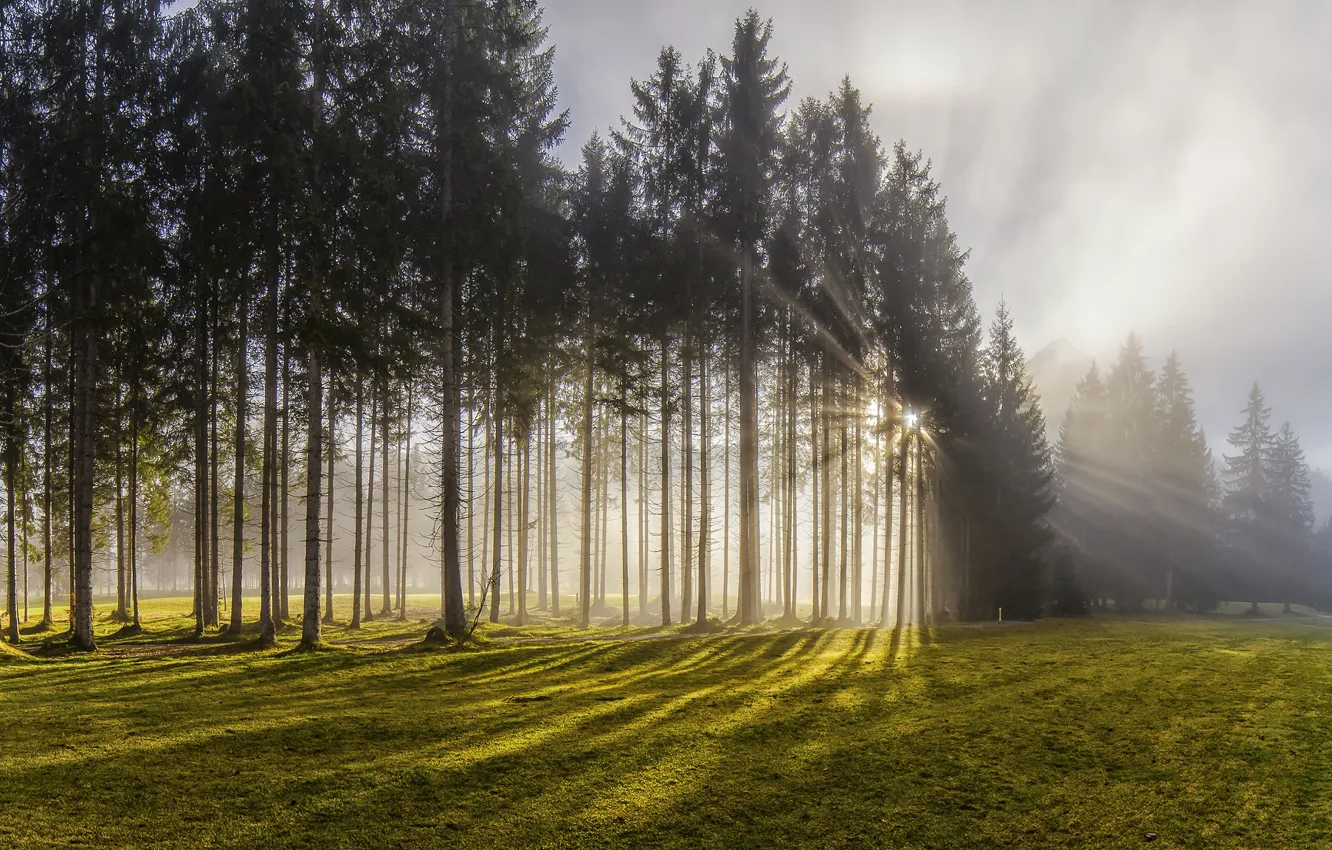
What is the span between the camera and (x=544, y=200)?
2738 centimetres

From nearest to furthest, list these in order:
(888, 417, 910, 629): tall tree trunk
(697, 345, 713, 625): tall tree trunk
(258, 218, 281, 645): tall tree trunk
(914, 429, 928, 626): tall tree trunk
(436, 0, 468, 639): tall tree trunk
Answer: (258, 218, 281, 645): tall tree trunk < (436, 0, 468, 639): tall tree trunk < (697, 345, 713, 625): tall tree trunk < (888, 417, 910, 629): tall tree trunk < (914, 429, 928, 626): tall tree trunk

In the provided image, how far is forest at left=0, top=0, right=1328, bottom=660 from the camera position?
15.8 meters

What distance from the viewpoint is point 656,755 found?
25.5 ft

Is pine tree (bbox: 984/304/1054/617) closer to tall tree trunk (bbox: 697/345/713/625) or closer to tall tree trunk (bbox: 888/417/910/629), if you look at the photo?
tall tree trunk (bbox: 888/417/910/629)

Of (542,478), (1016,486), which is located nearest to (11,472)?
(542,478)

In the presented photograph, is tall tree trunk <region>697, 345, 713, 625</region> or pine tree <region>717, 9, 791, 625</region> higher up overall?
pine tree <region>717, 9, 791, 625</region>

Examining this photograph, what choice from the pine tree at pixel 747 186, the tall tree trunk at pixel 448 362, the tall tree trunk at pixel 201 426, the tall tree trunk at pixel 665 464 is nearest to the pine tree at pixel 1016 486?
the pine tree at pixel 747 186

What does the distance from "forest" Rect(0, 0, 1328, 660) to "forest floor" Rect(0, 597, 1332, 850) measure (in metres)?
5.69

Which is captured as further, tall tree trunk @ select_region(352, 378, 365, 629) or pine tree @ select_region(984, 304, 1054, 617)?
pine tree @ select_region(984, 304, 1054, 617)

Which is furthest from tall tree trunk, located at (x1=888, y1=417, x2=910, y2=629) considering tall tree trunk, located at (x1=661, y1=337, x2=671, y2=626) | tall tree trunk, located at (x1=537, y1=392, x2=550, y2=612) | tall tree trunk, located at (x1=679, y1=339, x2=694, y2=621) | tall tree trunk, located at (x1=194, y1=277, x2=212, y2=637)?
tall tree trunk, located at (x1=194, y1=277, x2=212, y2=637)

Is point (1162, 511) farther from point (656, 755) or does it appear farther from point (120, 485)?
point (120, 485)

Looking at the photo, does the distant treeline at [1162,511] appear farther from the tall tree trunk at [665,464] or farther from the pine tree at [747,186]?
the tall tree trunk at [665,464]

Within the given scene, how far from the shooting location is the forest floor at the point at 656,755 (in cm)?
600

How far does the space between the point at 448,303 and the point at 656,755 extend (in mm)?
13126
